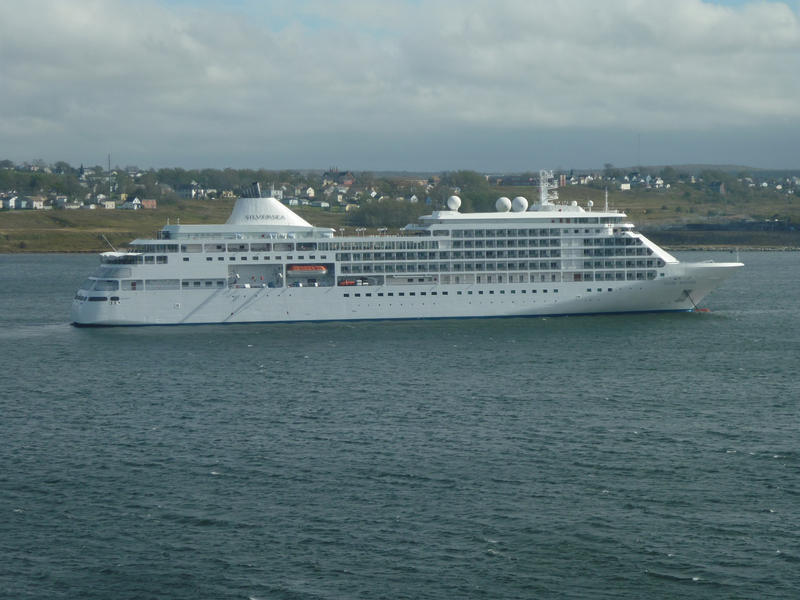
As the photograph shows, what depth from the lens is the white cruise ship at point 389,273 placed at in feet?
223

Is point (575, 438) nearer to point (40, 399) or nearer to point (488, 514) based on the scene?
point (488, 514)

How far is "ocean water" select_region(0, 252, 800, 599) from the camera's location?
2598 centimetres

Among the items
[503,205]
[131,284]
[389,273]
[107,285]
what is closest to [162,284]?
[131,284]

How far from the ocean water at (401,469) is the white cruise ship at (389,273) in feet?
27.0

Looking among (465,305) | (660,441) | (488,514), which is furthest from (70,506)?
(465,305)

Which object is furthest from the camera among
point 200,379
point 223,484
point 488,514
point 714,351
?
point 714,351

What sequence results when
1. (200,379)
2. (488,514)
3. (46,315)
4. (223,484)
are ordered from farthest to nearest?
(46,315), (200,379), (223,484), (488,514)

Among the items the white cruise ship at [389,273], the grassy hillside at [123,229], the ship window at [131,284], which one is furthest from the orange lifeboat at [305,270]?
the grassy hillside at [123,229]

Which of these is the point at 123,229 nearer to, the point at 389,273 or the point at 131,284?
the point at 131,284

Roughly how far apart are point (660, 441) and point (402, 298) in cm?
3410

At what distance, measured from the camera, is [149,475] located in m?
33.7

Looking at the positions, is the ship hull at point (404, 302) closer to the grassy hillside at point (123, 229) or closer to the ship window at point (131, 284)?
the ship window at point (131, 284)

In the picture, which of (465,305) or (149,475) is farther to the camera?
(465,305)

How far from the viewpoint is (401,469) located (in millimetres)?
34156
